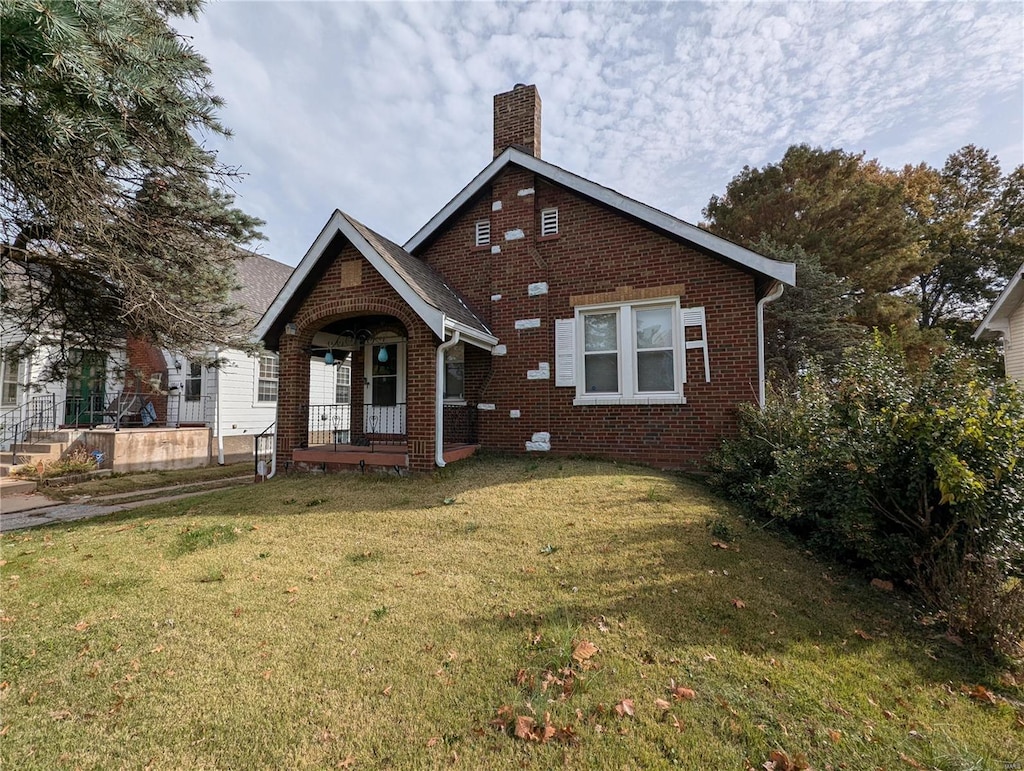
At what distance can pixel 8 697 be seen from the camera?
271cm

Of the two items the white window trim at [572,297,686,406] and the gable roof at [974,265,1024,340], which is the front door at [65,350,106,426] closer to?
the white window trim at [572,297,686,406]

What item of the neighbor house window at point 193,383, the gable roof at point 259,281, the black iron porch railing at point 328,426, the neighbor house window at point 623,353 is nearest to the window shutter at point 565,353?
the neighbor house window at point 623,353

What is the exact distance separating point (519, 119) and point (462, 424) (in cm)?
754

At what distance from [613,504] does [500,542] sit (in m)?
1.77

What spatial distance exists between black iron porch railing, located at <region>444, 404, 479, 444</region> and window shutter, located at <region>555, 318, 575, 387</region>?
6.83ft

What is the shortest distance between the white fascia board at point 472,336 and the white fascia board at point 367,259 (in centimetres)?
26

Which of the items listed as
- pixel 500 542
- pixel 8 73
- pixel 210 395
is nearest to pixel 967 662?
pixel 500 542

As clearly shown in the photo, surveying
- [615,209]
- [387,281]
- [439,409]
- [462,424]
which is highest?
[615,209]

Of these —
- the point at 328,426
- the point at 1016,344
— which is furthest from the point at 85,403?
the point at 1016,344

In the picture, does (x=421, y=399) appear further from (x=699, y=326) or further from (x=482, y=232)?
(x=699, y=326)

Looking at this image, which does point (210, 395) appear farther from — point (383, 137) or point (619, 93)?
point (619, 93)

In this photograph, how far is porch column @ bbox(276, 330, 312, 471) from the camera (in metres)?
8.89

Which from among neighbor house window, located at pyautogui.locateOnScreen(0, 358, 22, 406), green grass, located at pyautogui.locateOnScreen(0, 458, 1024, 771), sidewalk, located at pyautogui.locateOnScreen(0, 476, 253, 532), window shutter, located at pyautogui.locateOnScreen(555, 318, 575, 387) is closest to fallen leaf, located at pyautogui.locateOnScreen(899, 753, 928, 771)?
green grass, located at pyautogui.locateOnScreen(0, 458, 1024, 771)

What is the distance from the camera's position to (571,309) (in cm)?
945
